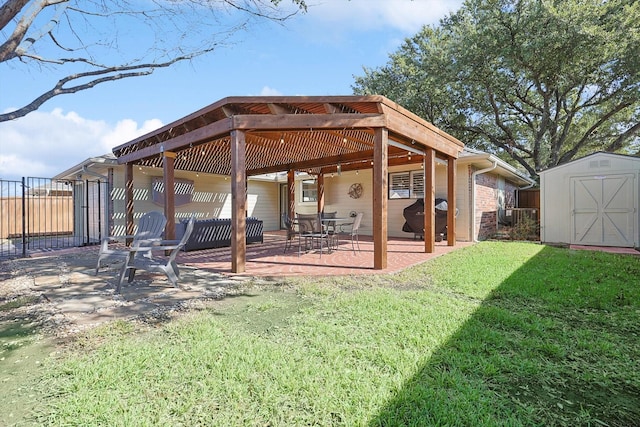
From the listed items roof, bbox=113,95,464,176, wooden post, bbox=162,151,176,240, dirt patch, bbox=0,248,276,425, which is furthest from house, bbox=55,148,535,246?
dirt patch, bbox=0,248,276,425

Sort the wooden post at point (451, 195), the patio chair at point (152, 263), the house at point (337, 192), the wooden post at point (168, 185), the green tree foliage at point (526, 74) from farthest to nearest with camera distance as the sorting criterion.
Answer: the green tree foliage at point (526, 74)
the house at point (337, 192)
the wooden post at point (451, 195)
the wooden post at point (168, 185)
the patio chair at point (152, 263)

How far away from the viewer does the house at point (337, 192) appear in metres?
9.89

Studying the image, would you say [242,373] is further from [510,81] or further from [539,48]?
[510,81]

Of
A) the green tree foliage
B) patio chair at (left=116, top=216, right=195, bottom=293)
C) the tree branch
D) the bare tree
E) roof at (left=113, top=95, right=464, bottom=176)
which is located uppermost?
the green tree foliage

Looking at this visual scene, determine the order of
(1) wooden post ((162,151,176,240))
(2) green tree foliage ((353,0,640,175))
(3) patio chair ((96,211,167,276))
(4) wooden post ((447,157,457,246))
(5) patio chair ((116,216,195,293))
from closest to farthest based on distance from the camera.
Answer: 1. (5) patio chair ((116,216,195,293))
2. (3) patio chair ((96,211,167,276))
3. (1) wooden post ((162,151,176,240))
4. (4) wooden post ((447,157,457,246))
5. (2) green tree foliage ((353,0,640,175))

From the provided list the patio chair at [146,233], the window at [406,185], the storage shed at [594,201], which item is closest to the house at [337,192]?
the window at [406,185]

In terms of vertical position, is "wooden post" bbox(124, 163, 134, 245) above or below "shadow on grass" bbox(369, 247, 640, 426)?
above

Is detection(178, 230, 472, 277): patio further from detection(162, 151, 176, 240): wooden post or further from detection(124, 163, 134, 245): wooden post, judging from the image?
detection(124, 163, 134, 245): wooden post

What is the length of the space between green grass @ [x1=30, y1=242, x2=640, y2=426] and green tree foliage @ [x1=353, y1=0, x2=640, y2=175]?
469 inches

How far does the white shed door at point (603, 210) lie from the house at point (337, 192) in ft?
7.45

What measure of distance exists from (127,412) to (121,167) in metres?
Result: 10.5

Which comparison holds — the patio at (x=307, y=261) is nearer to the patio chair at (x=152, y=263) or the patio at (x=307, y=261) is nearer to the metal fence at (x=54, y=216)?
the patio chair at (x=152, y=263)

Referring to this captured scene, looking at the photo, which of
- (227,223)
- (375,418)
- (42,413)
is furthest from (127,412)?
(227,223)

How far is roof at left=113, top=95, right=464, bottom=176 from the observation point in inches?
205
